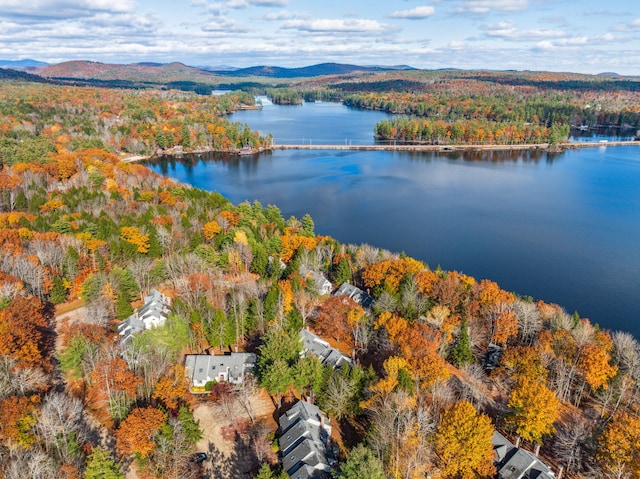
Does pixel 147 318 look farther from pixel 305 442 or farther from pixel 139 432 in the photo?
pixel 305 442

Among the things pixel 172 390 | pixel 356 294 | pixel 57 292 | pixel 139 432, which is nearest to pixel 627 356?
pixel 356 294

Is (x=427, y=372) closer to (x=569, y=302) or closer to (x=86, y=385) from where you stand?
(x=86, y=385)

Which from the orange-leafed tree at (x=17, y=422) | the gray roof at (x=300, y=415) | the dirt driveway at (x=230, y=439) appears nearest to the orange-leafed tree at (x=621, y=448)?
the gray roof at (x=300, y=415)

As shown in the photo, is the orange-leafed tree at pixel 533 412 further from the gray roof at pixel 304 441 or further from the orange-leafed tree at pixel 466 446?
the gray roof at pixel 304 441

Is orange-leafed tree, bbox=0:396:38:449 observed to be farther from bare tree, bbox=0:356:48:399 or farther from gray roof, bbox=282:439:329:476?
gray roof, bbox=282:439:329:476

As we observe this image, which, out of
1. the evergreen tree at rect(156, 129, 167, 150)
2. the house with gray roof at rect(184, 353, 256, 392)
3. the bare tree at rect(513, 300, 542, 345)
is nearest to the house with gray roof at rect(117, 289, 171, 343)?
the house with gray roof at rect(184, 353, 256, 392)
